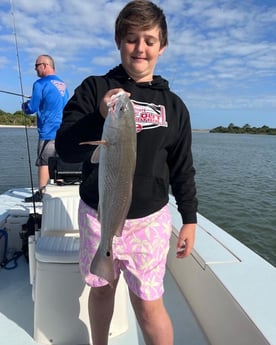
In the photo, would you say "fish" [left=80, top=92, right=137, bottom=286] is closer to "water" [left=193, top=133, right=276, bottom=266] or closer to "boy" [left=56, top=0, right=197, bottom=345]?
"boy" [left=56, top=0, right=197, bottom=345]

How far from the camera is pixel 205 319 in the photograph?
8.24 ft

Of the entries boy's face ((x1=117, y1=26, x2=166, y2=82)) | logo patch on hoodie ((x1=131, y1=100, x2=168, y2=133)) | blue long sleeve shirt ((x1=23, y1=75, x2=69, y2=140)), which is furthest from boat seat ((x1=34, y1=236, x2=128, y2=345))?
blue long sleeve shirt ((x1=23, y1=75, x2=69, y2=140))

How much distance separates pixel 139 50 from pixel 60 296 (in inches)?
63.3

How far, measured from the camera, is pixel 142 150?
172cm

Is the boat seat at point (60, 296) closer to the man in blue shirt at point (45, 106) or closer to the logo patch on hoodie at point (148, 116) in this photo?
the logo patch on hoodie at point (148, 116)

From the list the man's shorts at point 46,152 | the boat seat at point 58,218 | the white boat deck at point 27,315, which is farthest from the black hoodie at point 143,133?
the man's shorts at point 46,152

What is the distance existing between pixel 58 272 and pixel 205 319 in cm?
112

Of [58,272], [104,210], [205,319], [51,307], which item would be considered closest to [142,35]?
[104,210]

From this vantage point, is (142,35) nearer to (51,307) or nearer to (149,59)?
(149,59)

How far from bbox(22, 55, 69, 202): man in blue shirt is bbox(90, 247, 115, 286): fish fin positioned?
11.5ft

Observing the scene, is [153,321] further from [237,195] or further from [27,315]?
[237,195]

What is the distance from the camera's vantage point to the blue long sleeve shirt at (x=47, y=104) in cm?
495

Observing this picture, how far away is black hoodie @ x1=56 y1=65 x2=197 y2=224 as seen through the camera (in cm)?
167

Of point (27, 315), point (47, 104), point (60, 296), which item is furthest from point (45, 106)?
point (60, 296)
